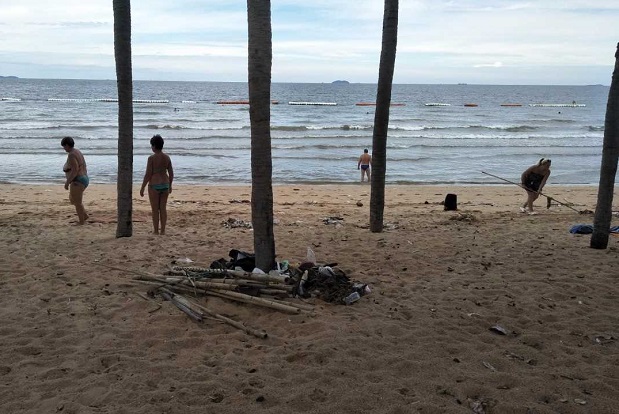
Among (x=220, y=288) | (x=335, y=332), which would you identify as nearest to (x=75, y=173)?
(x=220, y=288)

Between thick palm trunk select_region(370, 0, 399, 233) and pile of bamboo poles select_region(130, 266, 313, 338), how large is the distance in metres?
2.99

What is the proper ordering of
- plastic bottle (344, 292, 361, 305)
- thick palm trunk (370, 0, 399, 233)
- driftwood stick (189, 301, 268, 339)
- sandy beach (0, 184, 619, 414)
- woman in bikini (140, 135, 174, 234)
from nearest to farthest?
sandy beach (0, 184, 619, 414)
driftwood stick (189, 301, 268, 339)
plastic bottle (344, 292, 361, 305)
thick palm trunk (370, 0, 399, 233)
woman in bikini (140, 135, 174, 234)

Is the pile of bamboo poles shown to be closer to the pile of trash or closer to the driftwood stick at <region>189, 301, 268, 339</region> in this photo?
the driftwood stick at <region>189, 301, 268, 339</region>

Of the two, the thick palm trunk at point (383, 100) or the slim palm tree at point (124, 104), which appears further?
the thick palm trunk at point (383, 100)

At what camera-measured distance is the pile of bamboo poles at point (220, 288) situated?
4703 millimetres

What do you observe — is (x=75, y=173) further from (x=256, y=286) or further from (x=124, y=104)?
(x=256, y=286)

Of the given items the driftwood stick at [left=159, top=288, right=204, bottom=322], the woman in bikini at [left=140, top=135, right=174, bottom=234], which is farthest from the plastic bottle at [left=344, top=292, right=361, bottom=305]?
the woman in bikini at [left=140, top=135, right=174, bottom=234]

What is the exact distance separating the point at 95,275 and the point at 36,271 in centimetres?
69

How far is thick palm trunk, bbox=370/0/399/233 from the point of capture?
7.01m

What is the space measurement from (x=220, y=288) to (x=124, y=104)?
3.39m

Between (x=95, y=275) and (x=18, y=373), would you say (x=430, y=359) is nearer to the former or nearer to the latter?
(x=18, y=373)

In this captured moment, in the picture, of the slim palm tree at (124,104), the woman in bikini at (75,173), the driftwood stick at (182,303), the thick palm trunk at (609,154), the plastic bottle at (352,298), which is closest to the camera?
the driftwood stick at (182,303)

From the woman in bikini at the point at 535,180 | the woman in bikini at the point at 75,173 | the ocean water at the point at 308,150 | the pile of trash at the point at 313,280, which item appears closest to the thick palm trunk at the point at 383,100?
the pile of trash at the point at 313,280

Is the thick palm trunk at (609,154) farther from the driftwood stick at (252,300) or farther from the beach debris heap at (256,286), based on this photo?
the driftwood stick at (252,300)
